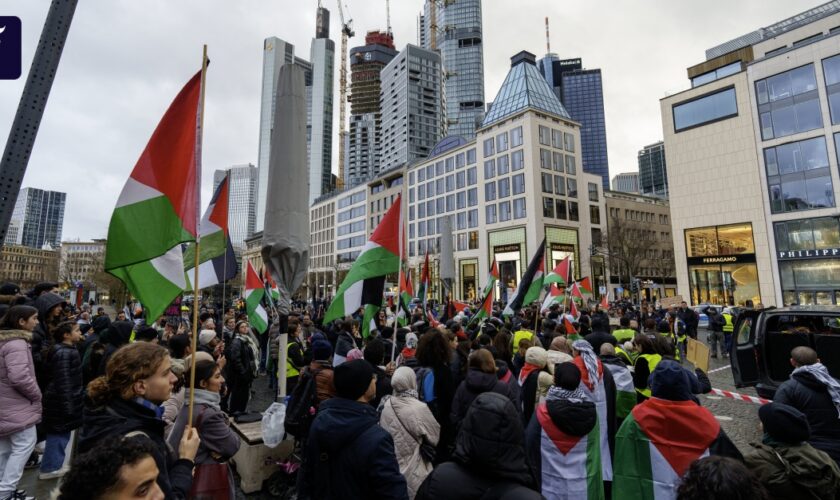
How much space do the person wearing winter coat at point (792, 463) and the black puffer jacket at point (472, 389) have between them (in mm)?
2030

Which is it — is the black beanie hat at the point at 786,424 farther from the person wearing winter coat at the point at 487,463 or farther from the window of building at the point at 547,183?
the window of building at the point at 547,183

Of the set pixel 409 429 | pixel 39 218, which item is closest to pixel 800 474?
pixel 409 429

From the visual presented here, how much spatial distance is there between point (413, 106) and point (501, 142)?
8448cm

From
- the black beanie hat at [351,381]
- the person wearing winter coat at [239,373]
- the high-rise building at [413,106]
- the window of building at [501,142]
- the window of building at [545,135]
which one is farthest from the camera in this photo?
the high-rise building at [413,106]

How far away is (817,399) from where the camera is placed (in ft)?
13.9

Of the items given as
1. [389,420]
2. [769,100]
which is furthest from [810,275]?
[389,420]

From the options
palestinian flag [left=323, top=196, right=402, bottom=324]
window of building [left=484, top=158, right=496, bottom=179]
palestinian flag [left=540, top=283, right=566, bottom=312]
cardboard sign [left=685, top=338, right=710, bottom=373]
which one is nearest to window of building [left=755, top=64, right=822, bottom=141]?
window of building [left=484, top=158, right=496, bottom=179]

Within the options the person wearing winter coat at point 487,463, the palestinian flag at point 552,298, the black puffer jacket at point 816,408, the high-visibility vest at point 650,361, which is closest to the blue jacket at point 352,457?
the person wearing winter coat at point 487,463

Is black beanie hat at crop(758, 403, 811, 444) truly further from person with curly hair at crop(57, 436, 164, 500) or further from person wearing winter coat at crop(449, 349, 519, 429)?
person with curly hair at crop(57, 436, 164, 500)

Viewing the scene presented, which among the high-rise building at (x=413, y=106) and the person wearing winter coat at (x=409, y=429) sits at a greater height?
the high-rise building at (x=413, y=106)

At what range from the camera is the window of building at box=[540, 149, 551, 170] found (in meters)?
54.0

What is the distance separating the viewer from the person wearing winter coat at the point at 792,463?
8.70 feet

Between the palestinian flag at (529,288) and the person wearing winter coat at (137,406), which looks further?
the palestinian flag at (529,288)

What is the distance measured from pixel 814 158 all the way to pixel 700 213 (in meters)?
8.47
